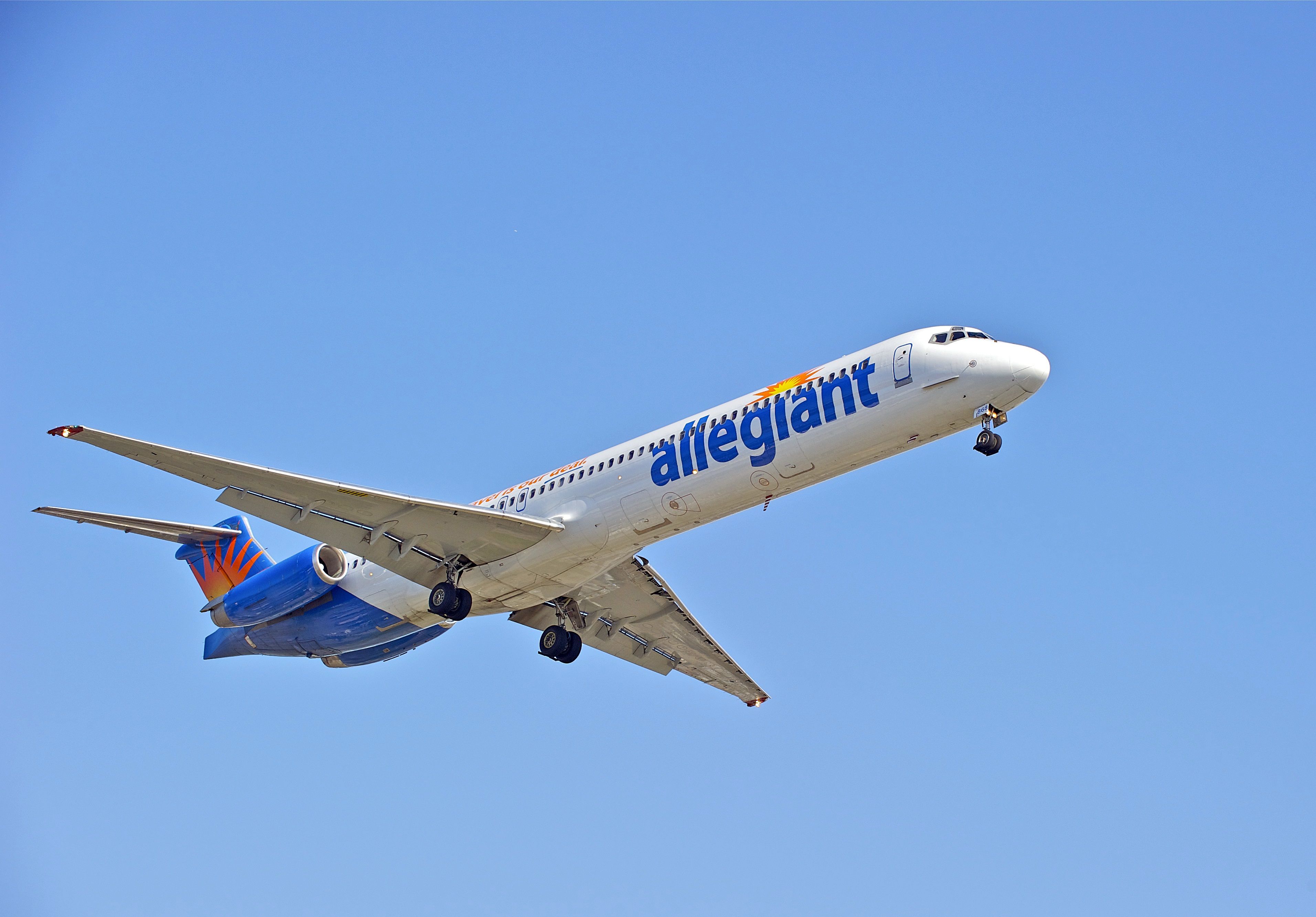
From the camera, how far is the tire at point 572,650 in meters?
34.4

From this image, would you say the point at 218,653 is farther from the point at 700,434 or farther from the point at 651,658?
the point at 700,434

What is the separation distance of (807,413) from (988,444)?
3698 mm

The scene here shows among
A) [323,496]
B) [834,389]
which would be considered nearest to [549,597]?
[323,496]

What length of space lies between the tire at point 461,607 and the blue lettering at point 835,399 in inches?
380

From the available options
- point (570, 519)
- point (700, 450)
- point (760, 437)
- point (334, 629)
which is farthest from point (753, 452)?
point (334, 629)

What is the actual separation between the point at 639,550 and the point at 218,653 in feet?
44.9

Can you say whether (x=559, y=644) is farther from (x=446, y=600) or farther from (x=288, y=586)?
(x=288, y=586)

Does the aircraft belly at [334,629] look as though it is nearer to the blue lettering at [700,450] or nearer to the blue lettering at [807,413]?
the blue lettering at [700,450]

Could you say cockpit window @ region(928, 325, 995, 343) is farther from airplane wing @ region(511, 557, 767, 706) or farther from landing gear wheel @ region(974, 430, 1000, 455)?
airplane wing @ region(511, 557, 767, 706)

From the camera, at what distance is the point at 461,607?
101 feet

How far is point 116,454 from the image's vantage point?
1049 inches

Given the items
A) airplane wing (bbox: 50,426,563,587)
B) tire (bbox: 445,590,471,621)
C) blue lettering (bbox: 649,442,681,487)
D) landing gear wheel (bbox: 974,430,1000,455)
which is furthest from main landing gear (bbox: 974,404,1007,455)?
tire (bbox: 445,590,471,621)

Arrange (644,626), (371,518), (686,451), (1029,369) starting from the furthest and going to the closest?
1. (644,626)
2. (371,518)
3. (686,451)
4. (1029,369)

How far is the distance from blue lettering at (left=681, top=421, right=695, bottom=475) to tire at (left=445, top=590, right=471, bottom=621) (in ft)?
20.8
